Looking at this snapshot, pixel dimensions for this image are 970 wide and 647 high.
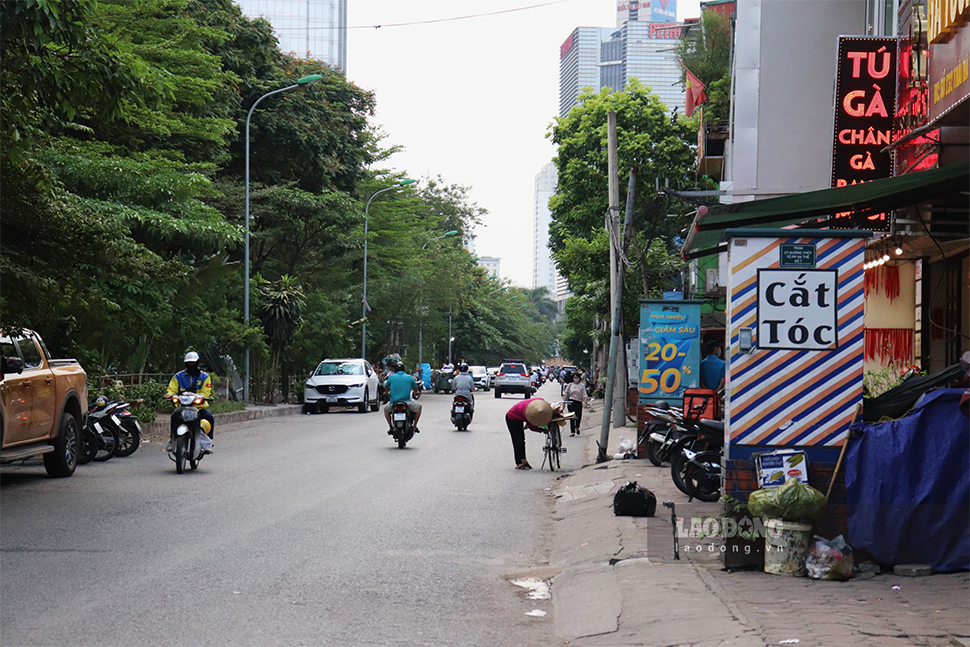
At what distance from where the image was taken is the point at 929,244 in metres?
13.4

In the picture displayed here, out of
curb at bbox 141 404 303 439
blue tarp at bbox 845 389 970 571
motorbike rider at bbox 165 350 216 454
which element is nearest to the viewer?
blue tarp at bbox 845 389 970 571

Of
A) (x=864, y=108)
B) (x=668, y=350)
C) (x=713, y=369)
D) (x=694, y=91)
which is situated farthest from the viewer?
(x=694, y=91)

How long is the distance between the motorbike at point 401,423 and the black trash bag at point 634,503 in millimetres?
9077

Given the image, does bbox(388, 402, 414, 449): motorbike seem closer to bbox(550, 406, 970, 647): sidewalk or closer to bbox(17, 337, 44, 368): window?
bbox(17, 337, 44, 368): window

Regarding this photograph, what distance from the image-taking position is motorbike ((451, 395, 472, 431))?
82.1ft

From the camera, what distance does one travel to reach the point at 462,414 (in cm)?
2503

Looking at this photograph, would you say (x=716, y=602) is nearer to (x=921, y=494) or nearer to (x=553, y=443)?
(x=921, y=494)

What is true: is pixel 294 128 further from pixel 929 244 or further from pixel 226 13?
pixel 929 244

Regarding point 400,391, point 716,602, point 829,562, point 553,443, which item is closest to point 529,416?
point 553,443

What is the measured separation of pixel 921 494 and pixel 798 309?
1.66m

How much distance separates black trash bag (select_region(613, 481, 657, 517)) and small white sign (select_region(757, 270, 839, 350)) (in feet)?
10.8

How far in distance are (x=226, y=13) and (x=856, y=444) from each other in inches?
1181

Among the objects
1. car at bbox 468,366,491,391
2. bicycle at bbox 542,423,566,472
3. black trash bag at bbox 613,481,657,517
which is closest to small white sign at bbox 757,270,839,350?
black trash bag at bbox 613,481,657,517

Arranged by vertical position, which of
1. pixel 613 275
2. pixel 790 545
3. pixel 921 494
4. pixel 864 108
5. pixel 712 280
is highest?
pixel 864 108
